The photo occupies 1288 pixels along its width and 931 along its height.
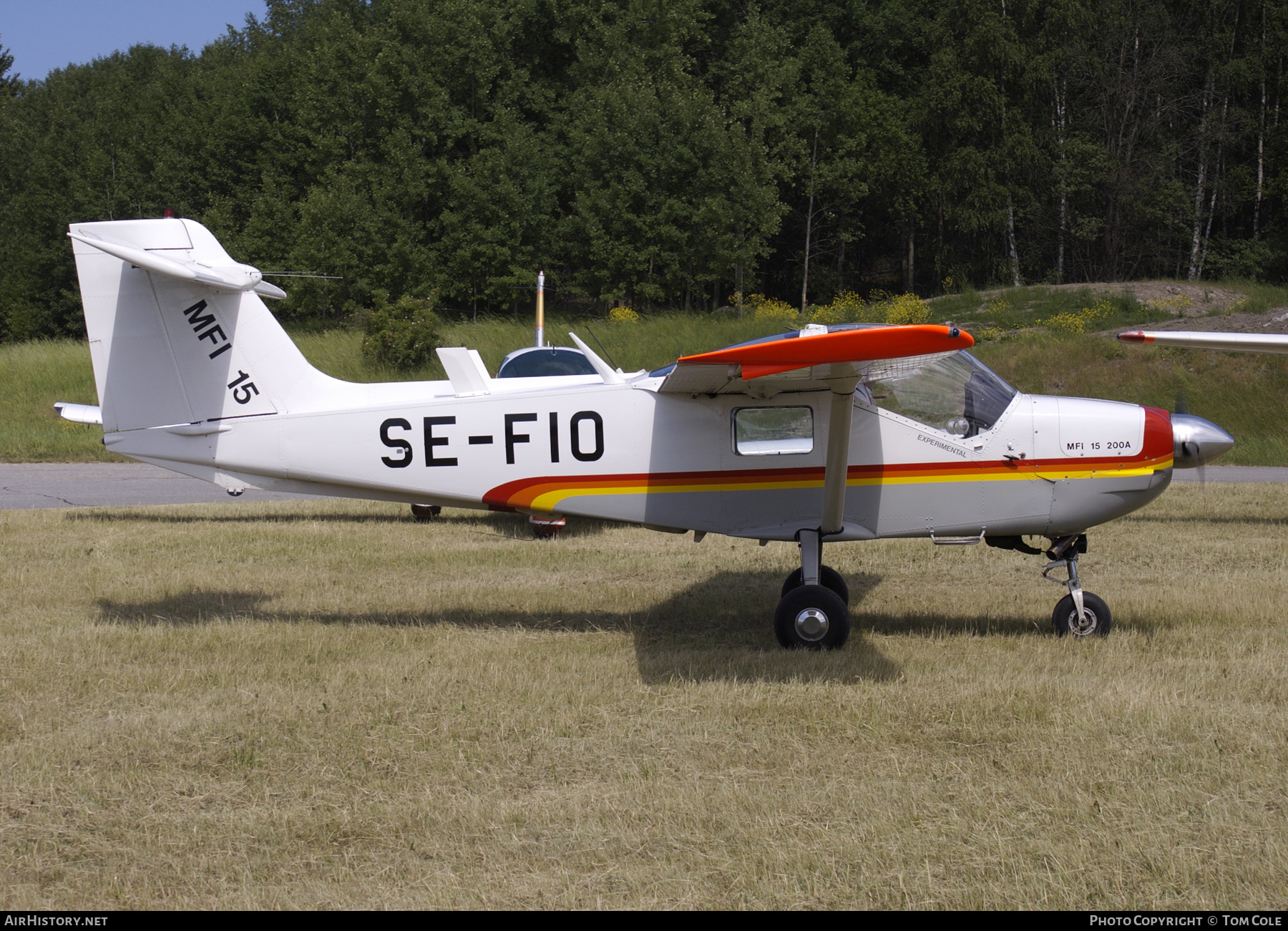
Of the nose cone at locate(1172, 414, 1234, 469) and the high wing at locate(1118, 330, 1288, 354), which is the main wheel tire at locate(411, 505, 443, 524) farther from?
the nose cone at locate(1172, 414, 1234, 469)

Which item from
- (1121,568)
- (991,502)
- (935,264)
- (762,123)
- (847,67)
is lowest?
(1121,568)

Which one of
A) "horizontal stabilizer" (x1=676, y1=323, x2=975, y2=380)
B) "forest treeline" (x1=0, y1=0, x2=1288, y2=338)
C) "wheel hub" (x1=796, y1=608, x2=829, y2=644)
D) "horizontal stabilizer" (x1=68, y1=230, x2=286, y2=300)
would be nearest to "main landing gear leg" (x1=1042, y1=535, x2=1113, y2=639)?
"wheel hub" (x1=796, y1=608, x2=829, y2=644)

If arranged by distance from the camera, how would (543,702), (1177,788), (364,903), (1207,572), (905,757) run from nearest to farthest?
1. (364,903)
2. (1177,788)
3. (905,757)
4. (543,702)
5. (1207,572)

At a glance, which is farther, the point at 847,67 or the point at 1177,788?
the point at 847,67

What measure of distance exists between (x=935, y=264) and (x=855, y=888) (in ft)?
142

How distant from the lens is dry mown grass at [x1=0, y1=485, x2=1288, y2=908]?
3707mm

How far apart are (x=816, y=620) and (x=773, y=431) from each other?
1305mm

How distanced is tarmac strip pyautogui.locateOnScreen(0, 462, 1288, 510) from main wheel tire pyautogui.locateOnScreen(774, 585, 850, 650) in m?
8.29

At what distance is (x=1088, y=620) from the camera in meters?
6.83

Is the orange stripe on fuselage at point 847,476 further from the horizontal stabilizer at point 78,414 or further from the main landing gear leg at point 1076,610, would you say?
the horizontal stabilizer at point 78,414

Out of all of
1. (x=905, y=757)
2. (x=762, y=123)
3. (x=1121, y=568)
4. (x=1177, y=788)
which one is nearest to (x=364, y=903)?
(x=905, y=757)

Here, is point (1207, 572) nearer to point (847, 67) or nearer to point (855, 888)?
point (855, 888)

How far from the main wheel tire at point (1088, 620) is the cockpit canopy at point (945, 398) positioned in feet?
4.54

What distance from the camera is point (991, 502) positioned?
268 inches
